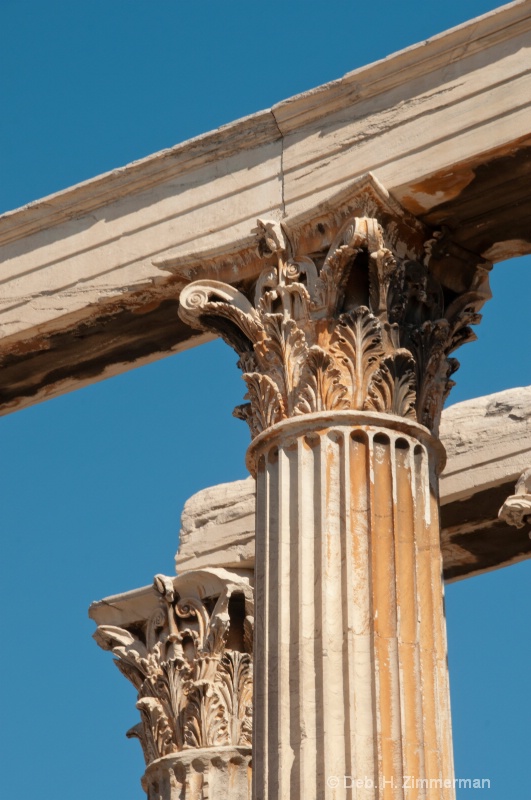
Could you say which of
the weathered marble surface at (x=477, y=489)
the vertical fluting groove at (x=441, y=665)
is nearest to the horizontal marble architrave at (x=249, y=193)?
the vertical fluting groove at (x=441, y=665)

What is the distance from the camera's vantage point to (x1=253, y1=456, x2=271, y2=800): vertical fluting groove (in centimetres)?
1426

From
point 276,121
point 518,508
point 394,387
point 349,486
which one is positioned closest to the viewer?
point 349,486

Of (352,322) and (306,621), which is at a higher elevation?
(352,322)

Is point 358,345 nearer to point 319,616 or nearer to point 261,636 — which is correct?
point 319,616

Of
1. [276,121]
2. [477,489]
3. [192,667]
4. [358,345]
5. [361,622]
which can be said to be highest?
[276,121]

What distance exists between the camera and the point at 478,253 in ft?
54.9

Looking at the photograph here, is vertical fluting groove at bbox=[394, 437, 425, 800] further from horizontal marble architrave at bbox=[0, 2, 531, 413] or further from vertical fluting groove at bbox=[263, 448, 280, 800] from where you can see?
horizontal marble architrave at bbox=[0, 2, 531, 413]

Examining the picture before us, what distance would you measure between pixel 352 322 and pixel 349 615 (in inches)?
105

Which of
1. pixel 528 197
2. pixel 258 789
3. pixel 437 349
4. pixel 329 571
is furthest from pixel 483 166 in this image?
pixel 258 789

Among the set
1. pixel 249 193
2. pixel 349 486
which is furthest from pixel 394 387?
→ pixel 249 193

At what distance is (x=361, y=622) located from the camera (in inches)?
566

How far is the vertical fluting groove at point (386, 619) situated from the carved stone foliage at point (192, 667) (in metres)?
6.11

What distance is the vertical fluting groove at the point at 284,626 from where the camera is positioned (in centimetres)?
1402

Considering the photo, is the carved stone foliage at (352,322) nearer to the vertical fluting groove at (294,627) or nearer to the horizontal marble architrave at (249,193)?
the horizontal marble architrave at (249,193)
